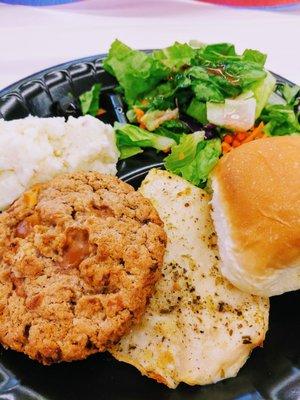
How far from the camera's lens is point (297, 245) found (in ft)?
8.06

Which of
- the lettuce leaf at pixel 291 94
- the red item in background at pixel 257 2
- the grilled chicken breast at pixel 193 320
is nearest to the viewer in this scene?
the grilled chicken breast at pixel 193 320

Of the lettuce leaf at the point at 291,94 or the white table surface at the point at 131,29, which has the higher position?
the white table surface at the point at 131,29

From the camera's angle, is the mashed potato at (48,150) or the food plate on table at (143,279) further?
the mashed potato at (48,150)

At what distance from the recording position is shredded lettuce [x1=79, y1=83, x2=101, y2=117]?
11.6ft

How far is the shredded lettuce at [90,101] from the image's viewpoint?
11.6 ft

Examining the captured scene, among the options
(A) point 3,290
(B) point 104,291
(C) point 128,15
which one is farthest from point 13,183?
(C) point 128,15

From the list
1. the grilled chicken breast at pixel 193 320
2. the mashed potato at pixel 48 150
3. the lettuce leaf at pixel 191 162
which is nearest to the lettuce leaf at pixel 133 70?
the mashed potato at pixel 48 150

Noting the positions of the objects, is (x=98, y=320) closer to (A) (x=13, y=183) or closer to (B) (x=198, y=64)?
(A) (x=13, y=183)

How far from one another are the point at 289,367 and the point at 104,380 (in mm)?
877

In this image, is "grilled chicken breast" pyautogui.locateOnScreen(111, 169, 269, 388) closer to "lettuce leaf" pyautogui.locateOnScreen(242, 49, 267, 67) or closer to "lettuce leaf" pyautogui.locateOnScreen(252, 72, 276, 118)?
"lettuce leaf" pyautogui.locateOnScreen(252, 72, 276, 118)

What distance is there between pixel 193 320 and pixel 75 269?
635 millimetres

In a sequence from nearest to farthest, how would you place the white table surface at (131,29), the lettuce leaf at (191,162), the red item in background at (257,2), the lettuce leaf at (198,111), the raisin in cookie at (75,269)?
1. the raisin in cookie at (75,269)
2. the lettuce leaf at (191,162)
3. the lettuce leaf at (198,111)
4. the white table surface at (131,29)
5. the red item in background at (257,2)

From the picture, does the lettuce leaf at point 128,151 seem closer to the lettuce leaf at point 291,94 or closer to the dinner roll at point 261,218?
the dinner roll at point 261,218

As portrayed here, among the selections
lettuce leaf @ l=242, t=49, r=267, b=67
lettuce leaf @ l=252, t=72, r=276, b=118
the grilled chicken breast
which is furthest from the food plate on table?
lettuce leaf @ l=242, t=49, r=267, b=67
